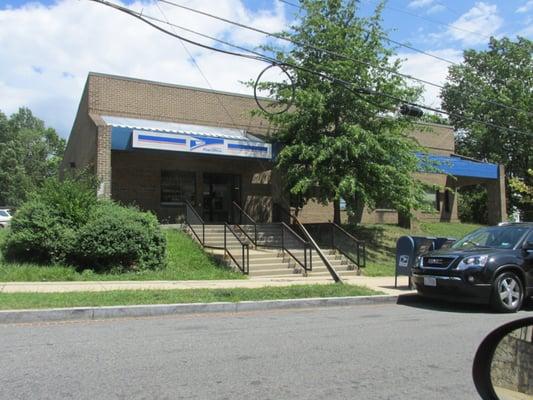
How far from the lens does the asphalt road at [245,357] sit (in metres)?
5.04

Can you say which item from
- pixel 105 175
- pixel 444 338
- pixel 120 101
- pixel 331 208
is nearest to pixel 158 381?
pixel 444 338

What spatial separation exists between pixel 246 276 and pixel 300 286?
2.80 meters

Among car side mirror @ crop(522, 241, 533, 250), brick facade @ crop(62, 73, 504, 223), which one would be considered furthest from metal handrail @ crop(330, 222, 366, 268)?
car side mirror @ crop(522, 241, 533, 250)

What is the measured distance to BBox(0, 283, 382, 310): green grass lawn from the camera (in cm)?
929

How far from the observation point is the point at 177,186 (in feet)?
75.0

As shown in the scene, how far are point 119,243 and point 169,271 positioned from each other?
1.52 metres

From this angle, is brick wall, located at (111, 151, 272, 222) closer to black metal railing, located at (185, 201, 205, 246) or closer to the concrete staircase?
black metal railing, located at (185, 201, 205, 246)

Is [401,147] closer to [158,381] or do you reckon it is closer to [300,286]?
[300,286]

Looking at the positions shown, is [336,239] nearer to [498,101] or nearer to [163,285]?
[163,285]

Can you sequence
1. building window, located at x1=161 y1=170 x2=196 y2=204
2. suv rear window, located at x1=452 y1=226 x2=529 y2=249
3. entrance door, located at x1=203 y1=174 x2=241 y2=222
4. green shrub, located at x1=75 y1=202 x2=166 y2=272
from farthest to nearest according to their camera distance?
entrance door, located at x1=203 y1=174 x2=241 y2=222
building window, located at x1=161 y1=170 x2=196 y2=204
green shrub, located at x1=75 y1=202 x2=166 y2=272
suv rear window, located at x1=452 y1=226 x2=529 y2=249

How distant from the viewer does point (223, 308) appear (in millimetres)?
10000

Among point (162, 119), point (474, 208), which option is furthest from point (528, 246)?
point (474, 208)

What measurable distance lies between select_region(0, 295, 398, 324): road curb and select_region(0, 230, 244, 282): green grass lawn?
397 cm

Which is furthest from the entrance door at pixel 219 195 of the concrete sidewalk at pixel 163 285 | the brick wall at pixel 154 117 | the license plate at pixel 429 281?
the license plate at pixel 429 281
